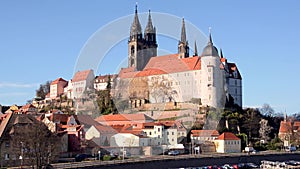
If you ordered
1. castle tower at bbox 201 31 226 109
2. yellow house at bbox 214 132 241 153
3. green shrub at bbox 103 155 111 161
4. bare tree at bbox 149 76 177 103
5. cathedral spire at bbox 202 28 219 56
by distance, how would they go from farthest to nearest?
bare tree at bbox 149 76 177 103 < cathedral spire at bbox 202 28 219 56 < castle tower at bbox 201 31 226 109 < yellow house at bbox 214 132 241 153 < green shrub at bbox 103 155 111 161

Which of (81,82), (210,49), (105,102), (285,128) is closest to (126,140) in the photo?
(105,102)

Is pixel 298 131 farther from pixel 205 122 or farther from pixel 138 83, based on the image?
pixel 138 83

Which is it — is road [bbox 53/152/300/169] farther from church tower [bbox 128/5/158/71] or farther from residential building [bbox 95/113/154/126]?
church tower [bbox 128/5/158/71]

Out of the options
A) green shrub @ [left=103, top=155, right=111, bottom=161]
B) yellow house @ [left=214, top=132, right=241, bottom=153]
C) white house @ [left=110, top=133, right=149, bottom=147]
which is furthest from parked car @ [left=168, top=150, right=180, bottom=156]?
green shrub @ [left=103, top=155, right=111, bottom=161]

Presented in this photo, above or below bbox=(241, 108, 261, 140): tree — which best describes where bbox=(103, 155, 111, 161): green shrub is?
below

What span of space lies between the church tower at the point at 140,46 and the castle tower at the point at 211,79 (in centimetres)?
2372

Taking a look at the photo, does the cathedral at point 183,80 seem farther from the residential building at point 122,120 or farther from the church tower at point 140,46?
the residential building at point 122,120

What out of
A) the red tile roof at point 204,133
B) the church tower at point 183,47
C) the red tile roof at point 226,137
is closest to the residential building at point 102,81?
the church tower at point 183,47

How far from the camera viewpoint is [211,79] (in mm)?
90000

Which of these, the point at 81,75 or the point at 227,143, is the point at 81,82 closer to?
the point at 81,75

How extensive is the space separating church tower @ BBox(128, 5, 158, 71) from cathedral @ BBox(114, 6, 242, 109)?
1364mm

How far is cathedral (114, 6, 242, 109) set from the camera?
90.1 m

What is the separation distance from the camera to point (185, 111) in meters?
87.2

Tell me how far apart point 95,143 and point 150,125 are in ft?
34.6
